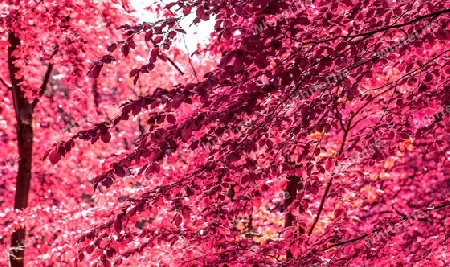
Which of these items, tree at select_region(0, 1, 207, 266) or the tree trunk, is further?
the tree trunk

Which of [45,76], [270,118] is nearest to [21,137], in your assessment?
[45,76]

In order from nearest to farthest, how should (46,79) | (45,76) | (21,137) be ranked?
(21,137)
(46,79)
(45,76)

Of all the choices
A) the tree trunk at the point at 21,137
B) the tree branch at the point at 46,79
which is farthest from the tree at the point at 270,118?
the tree branch at the point at 46,79

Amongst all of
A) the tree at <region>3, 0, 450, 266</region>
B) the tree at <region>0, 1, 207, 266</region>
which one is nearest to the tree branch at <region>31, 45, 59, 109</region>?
the tree at <region>0, 1, 207, 266</region>

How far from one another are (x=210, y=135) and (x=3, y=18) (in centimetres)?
569

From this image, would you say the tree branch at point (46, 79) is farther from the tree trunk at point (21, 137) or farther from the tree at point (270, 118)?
the tree at point (270, 118)

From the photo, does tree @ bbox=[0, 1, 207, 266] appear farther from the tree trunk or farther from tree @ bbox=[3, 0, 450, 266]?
tree @ bbox=[3, 0, 450, 266]

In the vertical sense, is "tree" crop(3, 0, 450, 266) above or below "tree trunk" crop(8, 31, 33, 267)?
below

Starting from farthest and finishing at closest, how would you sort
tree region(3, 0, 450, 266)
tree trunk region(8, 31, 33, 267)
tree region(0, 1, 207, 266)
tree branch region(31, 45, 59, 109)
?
tree branch region(31, 45, 59, 109), tree trunk region(8, 31, 33, 267), tree region(0, 1, 207, 266), tree region(3, 0, 450, 266)

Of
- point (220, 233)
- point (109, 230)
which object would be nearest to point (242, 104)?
point (109, 230)

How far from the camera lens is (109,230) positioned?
466 cm

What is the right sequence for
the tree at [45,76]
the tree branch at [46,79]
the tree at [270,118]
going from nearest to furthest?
the tree at [270,118]
the tree at [45,76]
the tree branch at [46,79]

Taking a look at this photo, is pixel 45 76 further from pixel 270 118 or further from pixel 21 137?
pixel 270 118

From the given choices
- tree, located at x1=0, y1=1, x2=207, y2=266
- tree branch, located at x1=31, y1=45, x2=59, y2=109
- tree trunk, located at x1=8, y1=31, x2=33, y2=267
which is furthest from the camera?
tree branch, located at x1=31, y1=45, x2=59, y2=109
